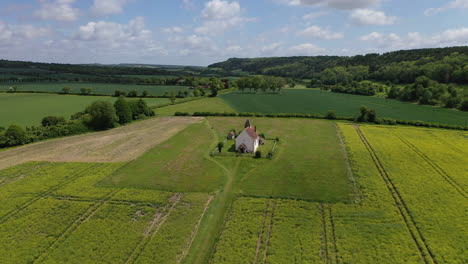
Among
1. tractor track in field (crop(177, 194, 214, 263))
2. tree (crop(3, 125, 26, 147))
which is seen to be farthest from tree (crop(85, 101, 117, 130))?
tractor track in field (crop(177, 194, 214, 263))

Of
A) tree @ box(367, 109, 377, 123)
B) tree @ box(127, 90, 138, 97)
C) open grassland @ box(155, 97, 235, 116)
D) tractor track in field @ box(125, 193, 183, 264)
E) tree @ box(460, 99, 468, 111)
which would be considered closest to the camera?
tractor track in field @ box(125, 193, 183, 264)

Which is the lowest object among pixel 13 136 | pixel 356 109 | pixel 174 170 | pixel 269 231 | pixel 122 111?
pixel 269 231

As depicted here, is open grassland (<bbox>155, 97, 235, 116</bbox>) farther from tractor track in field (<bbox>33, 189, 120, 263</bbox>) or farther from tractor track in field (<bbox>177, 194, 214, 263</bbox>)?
tractor track in field (<bbox>177, 194, 214, 263</bbox>)

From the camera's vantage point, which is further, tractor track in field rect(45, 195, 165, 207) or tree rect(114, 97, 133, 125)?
tree rect(114, 97, 133, 125)

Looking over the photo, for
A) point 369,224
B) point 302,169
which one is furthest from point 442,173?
point 369,224

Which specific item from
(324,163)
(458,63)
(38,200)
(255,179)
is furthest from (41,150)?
(458,63)

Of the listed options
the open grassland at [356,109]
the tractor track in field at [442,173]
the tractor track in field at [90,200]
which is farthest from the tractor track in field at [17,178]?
the open grassland at [356,109]

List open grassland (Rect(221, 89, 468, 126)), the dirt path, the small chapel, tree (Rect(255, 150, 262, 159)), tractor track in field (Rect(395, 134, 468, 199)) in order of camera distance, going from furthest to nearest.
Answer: open grassland (Rect(221, 89, 468, 126)) → the small chapel → the dirt path → tree (Rect(255, 150, 262, 159)) → tractor track in field (Rect(395, 134, 468, 199))

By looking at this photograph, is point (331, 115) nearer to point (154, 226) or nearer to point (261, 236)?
point (261, 236)
